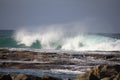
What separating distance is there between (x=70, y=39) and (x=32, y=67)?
35078 mm

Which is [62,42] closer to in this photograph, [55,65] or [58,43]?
[58,43]

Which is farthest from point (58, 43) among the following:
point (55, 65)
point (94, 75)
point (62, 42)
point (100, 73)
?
point (94, 75)

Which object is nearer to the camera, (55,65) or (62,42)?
(55,65)

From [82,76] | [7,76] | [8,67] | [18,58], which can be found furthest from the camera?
[18,58]

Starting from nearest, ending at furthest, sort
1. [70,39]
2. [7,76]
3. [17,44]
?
1. [7,76]
2. [17,44]
3. [70,39]

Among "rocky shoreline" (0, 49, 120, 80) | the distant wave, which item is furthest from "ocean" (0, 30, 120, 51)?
"rocky shoreline" (0, 49, 120, 80)

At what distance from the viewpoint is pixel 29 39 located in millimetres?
59188

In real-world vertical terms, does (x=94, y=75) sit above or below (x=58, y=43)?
below

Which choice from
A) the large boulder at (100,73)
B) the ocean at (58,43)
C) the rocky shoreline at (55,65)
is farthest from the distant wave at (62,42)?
the large boulder at (100,73)

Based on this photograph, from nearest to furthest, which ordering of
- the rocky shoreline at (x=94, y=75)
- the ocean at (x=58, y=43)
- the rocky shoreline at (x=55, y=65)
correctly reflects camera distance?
the rocky shoreline at (x=94, y=75), the rocky shoreline at (x=55, y=65), the ocean at (x=58, y=43)

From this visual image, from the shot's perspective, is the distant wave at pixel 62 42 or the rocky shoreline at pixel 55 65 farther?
the distant wave at pixel 62 42

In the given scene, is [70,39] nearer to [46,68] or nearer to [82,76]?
[46,68]

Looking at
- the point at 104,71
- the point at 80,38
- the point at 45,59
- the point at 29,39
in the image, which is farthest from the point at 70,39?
the point at 104,71

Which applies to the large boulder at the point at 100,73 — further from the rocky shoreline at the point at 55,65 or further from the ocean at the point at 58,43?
the ocean at the point at 58,43
